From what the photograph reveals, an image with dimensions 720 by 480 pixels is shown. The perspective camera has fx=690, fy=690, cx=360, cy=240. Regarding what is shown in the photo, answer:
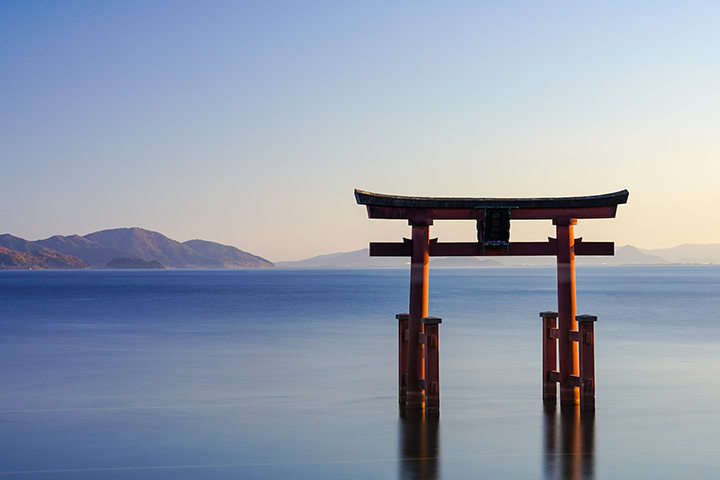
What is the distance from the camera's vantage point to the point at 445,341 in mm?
26031

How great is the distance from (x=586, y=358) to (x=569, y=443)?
67.3 inches

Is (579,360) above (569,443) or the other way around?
above

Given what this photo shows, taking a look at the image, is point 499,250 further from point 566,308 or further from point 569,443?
point 569,443

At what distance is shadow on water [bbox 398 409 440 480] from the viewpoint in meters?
8.39

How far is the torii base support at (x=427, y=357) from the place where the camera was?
33.9 ft

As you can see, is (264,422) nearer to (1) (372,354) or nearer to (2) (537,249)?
(2) (537,249)

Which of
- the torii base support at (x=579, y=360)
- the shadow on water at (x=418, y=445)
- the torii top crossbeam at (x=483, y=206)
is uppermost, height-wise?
the torii top crossbeam at (x=483, y=206)

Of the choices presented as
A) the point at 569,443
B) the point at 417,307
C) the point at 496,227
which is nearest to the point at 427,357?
the point at 417,307

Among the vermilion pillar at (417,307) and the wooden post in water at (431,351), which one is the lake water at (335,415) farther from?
the wooden post in water at (431,351)

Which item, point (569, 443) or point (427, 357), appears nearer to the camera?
point (569, 443)

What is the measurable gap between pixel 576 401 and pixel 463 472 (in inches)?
157

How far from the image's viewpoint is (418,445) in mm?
9531

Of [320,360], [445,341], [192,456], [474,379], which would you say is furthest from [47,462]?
[445,341]

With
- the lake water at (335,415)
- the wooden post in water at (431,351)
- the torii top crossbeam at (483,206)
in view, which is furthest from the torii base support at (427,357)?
the torii top crossbeam at (483,206)
